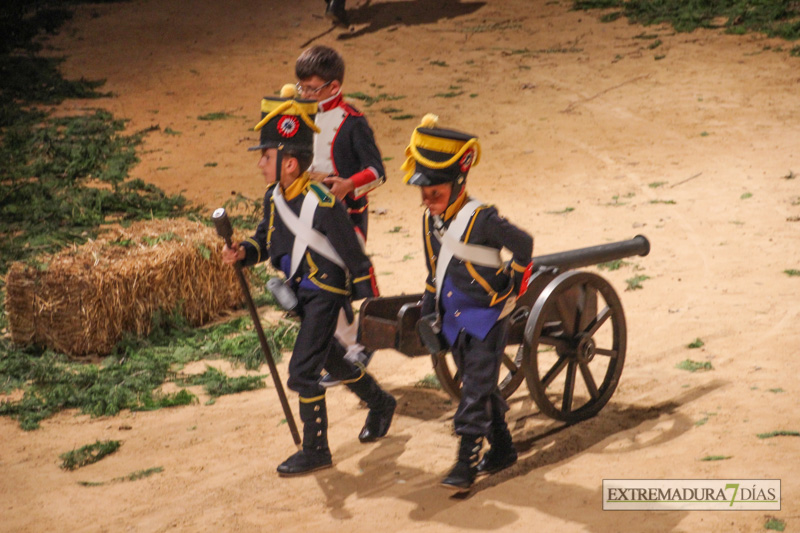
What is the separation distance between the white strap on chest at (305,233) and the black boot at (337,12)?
1114 centimetres

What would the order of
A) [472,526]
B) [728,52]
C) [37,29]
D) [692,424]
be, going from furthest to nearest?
[37,29]
[728,52]
[692,424]
[472,526]

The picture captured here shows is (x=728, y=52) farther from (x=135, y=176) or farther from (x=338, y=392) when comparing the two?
(x=338, y=392)

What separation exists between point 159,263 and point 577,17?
33.9 feet

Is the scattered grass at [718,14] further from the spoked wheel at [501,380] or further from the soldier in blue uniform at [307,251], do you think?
the soldier in blue uniform at [307,251]

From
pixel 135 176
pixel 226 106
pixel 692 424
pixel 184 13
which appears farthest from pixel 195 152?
pixel 692 424

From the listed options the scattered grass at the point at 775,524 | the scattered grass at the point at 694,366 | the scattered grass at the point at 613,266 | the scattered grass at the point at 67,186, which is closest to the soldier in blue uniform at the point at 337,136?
the scattered grass at the point at 694,366

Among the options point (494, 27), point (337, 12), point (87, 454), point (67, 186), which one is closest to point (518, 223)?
point (87, 454)

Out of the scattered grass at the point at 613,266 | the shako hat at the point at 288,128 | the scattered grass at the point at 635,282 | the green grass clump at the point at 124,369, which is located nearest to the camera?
the shako hat at the point at 288,128

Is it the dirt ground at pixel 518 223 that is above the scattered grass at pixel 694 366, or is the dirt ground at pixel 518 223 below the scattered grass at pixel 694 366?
above

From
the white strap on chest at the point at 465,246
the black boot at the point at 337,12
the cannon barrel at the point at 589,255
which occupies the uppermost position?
the black boot at the point at 337,12

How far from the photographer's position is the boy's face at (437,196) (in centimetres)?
390

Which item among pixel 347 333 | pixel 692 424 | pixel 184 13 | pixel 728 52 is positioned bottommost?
pixel 692 424

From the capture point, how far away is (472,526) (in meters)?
3.84

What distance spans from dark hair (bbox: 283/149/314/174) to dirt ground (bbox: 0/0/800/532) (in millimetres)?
1492
